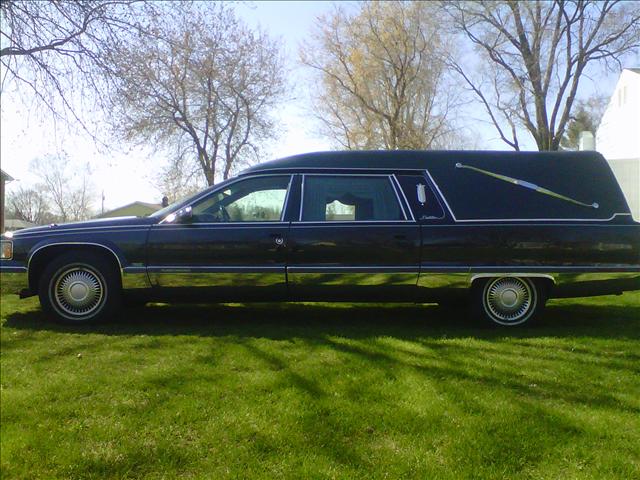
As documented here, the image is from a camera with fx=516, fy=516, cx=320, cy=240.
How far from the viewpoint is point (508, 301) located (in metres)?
5.27

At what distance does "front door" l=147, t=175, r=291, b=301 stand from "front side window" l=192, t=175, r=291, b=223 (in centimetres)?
1

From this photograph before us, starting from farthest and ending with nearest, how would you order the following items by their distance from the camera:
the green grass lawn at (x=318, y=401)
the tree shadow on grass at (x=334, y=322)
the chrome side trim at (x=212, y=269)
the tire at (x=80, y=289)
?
the tire at (x=80, y=289) → the chrome side trim at (x=212, y=269) → the tree shadow on grass at (x=334, y=322) → the green grass lawn at (x=318, y=401)

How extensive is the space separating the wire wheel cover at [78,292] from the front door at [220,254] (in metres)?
0.63

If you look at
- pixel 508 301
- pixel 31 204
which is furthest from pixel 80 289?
pixel 31 204

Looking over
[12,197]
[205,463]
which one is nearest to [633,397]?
[205,463]

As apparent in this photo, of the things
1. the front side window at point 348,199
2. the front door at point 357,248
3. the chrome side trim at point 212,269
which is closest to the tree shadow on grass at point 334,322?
the front door at point 357,248

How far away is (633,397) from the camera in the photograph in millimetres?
3436

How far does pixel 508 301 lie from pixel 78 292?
4.39 m

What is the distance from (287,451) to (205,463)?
0.42 metres

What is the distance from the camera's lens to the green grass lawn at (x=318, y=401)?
263 cm

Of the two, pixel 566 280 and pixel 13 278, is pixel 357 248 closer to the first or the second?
pixel 566 280

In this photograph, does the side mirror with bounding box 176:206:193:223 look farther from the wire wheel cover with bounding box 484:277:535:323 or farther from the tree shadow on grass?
the wire wheel cover with bounding box 484:277:535:323

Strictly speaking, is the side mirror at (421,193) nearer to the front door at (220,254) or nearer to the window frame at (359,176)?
the window frame at (359,176)

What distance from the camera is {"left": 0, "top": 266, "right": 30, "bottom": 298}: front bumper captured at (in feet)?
17.1
